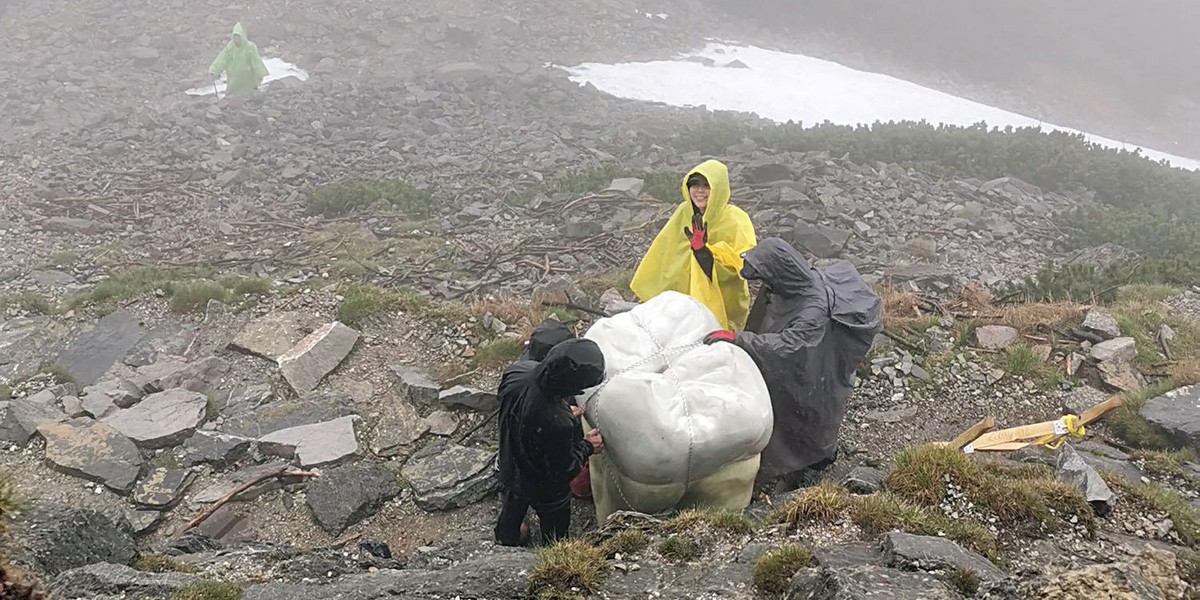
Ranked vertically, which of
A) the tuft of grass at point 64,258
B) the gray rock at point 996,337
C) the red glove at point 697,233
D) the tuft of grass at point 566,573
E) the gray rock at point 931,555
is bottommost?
the tuft of grass at point 64,258

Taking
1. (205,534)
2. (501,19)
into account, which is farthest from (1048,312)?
(501,19)

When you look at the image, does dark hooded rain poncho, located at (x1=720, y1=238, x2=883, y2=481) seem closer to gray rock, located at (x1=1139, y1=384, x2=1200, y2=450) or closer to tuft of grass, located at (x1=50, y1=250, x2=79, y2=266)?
gray rock, located at (x1=1139, y1=384, x2=1200, y2=450)

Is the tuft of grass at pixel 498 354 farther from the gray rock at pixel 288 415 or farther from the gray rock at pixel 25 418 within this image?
the gray rock at pixel 25 418

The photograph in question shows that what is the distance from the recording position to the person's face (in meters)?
5.15

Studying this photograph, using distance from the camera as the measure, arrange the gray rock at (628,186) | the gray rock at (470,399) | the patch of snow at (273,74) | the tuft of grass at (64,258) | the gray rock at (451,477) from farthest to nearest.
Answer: the patch of snow at (273,74) < the gray rock at (628,186) < the tuft of grass at (64,258) < the gray rock at (470,399) < the gray rock at (451,477)

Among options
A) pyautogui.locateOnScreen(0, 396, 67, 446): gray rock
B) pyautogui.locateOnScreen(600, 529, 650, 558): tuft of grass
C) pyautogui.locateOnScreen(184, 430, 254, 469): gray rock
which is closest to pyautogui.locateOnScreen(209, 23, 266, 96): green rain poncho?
pyautogui.locateOnScreen(0, 396, 67, 446): gray rock

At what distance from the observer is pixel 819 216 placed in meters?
10.1

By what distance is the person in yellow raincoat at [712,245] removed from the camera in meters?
5.10

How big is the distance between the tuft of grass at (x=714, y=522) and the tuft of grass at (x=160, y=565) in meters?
2.15

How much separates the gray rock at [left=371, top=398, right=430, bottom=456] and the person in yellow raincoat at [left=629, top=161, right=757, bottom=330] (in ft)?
6.96

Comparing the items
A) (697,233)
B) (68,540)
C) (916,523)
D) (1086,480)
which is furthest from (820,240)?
(68,540)

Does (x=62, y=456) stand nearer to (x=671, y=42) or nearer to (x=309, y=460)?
(x=309, y=460)

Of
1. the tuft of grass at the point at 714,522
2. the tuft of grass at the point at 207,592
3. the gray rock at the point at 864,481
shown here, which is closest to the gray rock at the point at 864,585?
the tuft of grass at the point at 714,522

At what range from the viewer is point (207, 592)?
9.27ft
